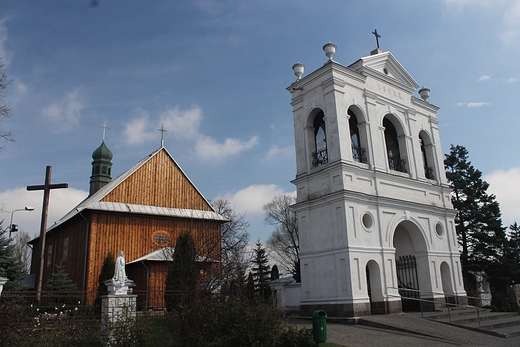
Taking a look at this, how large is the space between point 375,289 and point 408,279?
Result: 365 centimetres

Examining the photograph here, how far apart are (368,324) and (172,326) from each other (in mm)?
7139

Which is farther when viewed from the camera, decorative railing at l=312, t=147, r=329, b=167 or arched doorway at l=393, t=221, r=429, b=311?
arched doorway at l=393, t=221, r=429, b=311

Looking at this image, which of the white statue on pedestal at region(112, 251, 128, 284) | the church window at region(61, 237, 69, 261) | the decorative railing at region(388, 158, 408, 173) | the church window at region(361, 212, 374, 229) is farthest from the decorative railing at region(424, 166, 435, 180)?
the church window at region(61, 237, 69, 261)

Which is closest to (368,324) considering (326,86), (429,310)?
(429,310)

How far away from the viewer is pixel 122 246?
79.2 feet

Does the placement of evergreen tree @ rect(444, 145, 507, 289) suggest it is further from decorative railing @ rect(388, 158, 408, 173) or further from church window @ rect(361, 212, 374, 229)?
church window @ rect(361, 212, 374, 229)

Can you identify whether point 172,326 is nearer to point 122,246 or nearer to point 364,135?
point 364,135

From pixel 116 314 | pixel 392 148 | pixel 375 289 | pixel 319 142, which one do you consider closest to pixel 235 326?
pixel 116 314

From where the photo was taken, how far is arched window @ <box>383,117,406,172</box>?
20.2 meters

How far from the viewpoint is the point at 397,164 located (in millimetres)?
20281

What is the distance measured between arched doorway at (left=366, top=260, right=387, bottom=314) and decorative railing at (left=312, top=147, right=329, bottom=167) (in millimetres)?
4650

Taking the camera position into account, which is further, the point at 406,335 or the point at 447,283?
the point at 447,283

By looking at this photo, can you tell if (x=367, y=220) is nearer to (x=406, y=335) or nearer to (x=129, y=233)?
(x=406, y=335)

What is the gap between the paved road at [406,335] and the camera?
1145cm
